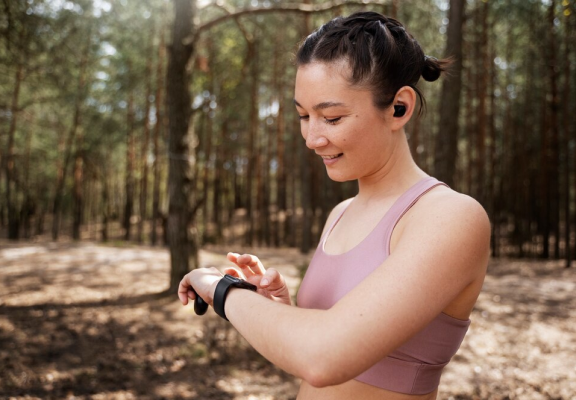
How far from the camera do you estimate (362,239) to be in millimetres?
1357

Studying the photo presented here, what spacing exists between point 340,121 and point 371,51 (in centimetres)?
19

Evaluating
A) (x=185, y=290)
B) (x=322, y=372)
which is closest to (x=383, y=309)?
(x=322, y=372)

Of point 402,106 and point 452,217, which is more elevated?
point 402,106

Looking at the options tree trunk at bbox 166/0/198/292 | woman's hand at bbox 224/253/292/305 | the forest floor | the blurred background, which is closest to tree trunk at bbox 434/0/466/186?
the blurred background

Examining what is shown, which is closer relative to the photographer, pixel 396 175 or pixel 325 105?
pixel 325 105

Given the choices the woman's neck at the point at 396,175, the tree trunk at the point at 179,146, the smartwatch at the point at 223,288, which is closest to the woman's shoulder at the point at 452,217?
the woman's neck at the point at 396,175

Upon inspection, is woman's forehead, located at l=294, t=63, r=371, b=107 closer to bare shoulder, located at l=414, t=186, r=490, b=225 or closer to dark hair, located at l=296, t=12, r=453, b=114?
dark hair, located at l=296, t=12, r=453, b=114

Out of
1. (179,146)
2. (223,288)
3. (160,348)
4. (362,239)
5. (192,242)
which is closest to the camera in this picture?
(223,288)

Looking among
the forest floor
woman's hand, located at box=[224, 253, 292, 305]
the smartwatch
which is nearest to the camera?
the smartwatch

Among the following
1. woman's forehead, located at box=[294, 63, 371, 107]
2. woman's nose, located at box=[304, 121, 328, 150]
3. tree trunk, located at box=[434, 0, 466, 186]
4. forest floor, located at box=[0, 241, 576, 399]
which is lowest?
forest floor, located at box=[0, 241, 576, 399]

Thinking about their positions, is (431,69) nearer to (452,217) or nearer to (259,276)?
(452,217)

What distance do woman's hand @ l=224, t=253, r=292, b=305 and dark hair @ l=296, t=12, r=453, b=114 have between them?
0.55 m

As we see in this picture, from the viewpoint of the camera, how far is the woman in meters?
0.99

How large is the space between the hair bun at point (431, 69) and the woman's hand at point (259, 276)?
0.73m
